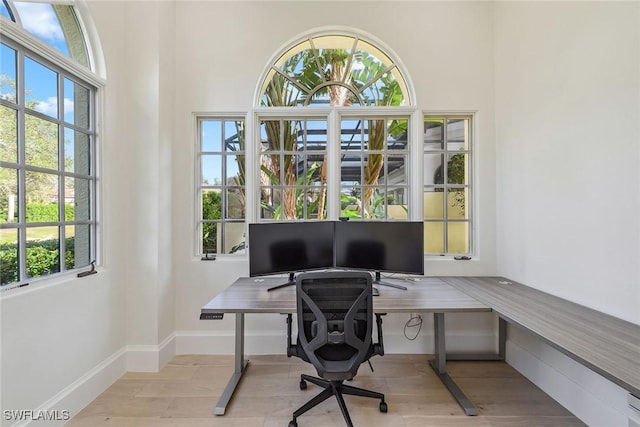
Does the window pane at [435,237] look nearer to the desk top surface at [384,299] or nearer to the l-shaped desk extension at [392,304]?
the l-shaped desk extension at [392,304]

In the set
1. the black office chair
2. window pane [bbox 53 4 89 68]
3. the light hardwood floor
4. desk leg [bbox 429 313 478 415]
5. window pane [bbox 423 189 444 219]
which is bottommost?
the light hardwood floor

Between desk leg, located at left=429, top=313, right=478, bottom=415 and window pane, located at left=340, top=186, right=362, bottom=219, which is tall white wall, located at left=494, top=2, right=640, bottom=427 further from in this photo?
window pane, located at left=340, top=186, right=362, bottom=219

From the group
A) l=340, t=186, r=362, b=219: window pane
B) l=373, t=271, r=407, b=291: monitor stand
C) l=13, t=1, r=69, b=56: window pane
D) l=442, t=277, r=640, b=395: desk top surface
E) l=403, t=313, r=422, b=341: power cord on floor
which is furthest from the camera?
l=340, t=186, r=362, b=219: window pane

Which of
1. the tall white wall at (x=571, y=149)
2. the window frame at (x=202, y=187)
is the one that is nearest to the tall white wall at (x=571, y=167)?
the tall white wall at (x=571, y=149)

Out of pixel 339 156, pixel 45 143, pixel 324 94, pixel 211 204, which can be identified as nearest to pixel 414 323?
pixel 339 156

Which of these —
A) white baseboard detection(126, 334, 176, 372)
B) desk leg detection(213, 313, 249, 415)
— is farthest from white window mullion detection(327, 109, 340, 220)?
white baseboard detection(126, 334, 176, 372)

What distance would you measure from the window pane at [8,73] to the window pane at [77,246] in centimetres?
86

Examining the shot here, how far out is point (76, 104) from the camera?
209 cm

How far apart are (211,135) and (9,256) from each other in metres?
1.77

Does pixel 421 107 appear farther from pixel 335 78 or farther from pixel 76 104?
pixel 76 104

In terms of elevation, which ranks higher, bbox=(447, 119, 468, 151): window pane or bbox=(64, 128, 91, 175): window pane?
bbox=(447, 119, 468, 151): window pane

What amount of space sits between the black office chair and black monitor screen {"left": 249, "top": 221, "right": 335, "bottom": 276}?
25.9 inches

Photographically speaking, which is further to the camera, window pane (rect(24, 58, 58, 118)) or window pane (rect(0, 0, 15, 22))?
window pane (rect(24, 58, 58, 118))

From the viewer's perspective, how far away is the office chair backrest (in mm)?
1694
